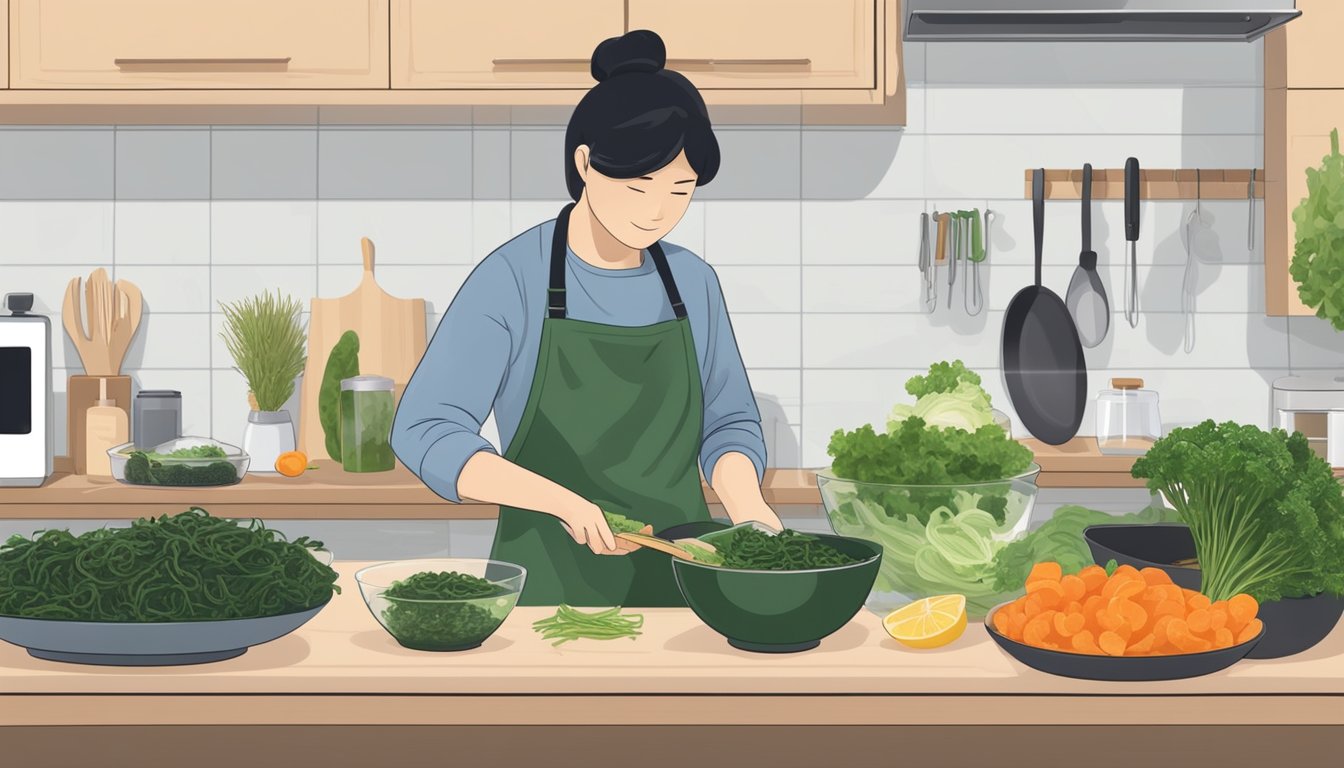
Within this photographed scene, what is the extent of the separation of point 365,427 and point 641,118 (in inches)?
51.8

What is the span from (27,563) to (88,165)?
2274 millimetres

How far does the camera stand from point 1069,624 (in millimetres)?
1240

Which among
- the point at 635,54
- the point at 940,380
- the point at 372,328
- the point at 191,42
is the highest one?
the point at 191,42

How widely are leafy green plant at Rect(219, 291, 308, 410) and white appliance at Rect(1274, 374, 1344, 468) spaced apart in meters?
2.36

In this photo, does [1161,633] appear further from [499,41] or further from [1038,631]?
[499,41]

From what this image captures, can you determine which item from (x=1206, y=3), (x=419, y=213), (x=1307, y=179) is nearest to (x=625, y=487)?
(x=419, y=213)

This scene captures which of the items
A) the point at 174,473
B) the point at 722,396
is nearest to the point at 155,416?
the point at 174,473

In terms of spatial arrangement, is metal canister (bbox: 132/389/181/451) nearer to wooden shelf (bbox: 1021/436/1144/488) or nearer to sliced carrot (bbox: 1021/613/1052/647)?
wooden shelf (bbox: 1021/436/1144/488)

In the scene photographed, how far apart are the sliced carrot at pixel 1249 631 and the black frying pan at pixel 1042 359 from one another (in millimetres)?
2014

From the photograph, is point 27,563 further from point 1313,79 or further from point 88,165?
point 1313,79

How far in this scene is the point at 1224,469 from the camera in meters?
1.30

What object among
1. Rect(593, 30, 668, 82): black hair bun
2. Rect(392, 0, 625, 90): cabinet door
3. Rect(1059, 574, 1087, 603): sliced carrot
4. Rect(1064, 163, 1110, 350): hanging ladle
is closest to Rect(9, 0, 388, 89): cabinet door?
Rect(392, 0, 625, 90): cabinet door

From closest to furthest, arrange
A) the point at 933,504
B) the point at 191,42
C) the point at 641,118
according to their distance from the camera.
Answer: the point at 933,504 < the point at 641,118 < the point at 191,42

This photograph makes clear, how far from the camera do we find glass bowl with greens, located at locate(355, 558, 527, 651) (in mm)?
1313
